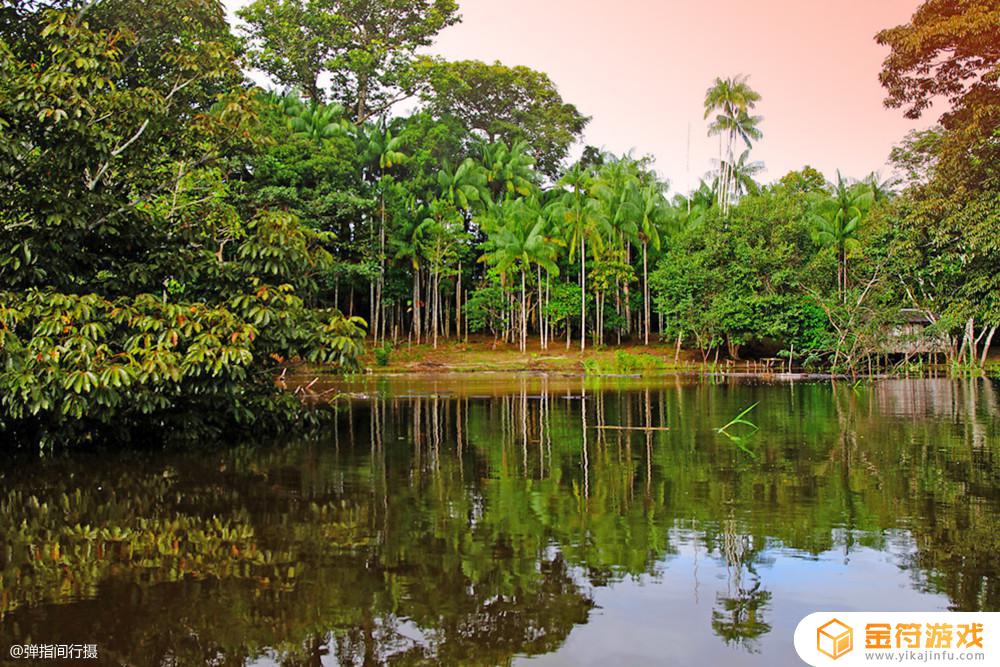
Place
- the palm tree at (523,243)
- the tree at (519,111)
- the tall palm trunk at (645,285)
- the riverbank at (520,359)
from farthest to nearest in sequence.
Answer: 1. the tree at (519,111)
2. the tall palm trunk at (645,285)
3. the palm tree at (523,243)
4. the riverbank at (520,359)

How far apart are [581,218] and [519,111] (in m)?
12.8

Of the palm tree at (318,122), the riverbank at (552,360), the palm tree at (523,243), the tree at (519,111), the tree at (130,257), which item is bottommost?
the riverbank at (552,360)

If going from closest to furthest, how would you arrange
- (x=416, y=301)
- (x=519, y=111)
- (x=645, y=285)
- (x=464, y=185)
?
1. (x=464, y=185)
2. (x=416, y=301)
3. (x=645, y=285)
4. (x=519, y=111)

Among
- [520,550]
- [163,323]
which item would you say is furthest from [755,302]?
[520,550]

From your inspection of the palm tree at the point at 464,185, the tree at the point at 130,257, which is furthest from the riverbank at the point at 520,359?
the tree at the point at 130,257

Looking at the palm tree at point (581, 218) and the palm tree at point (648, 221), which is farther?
the palm tree at point (648, 221)

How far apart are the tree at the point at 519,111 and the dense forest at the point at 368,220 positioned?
0.19m

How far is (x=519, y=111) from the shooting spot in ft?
172

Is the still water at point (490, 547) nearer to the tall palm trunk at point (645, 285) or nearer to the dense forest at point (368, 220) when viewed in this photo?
the dense forest at point (368, 220)

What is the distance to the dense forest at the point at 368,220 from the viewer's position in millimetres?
10750

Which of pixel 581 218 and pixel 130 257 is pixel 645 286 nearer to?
pixel 581 218

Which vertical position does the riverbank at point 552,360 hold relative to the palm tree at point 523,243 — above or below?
below

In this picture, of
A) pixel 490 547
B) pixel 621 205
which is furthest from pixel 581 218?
pixel 490 547

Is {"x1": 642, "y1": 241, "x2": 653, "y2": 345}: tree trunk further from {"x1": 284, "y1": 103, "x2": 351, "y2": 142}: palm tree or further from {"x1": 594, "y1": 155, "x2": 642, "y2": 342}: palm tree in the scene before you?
{"x1": 284, "y1": 103, "x2": 351, "y2": 142}: palm tree
